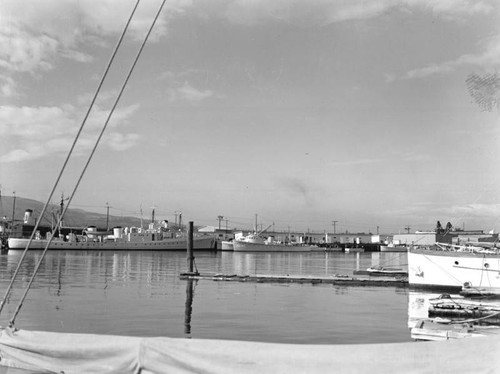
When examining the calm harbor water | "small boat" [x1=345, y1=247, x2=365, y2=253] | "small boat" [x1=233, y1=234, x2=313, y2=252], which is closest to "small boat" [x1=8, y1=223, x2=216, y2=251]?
"small boat" [x1=233, y1=234, x2=313, y2=252]

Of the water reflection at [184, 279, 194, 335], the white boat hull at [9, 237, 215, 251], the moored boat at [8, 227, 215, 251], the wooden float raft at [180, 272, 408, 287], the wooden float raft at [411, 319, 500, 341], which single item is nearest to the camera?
the wooden float raft at [411, 319, 500, 341]

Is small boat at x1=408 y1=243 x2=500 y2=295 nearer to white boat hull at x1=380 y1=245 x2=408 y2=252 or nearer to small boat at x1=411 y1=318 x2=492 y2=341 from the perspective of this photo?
small boat at x1=411 y1=318 x2=492 y2=341

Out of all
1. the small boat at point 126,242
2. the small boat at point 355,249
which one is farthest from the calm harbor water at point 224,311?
the small boat at point 355,249

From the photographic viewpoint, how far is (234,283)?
3728 centimetres

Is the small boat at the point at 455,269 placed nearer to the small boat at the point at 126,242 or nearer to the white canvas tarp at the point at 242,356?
the white canvas tarp at the point at 242,356

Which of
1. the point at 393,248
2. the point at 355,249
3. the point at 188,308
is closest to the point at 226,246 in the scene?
the point at 355,249

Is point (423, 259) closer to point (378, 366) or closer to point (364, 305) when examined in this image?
point (364, 305)

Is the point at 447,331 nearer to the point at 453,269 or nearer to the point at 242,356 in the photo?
the point at 242,356

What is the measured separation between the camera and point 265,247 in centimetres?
15312

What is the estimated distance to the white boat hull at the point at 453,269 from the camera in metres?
30.4

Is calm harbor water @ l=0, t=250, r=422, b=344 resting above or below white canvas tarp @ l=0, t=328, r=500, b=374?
below

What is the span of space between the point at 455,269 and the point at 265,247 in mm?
121999

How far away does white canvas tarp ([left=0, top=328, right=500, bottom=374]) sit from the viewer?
19.3ft

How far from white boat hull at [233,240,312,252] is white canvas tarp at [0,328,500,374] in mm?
137769
